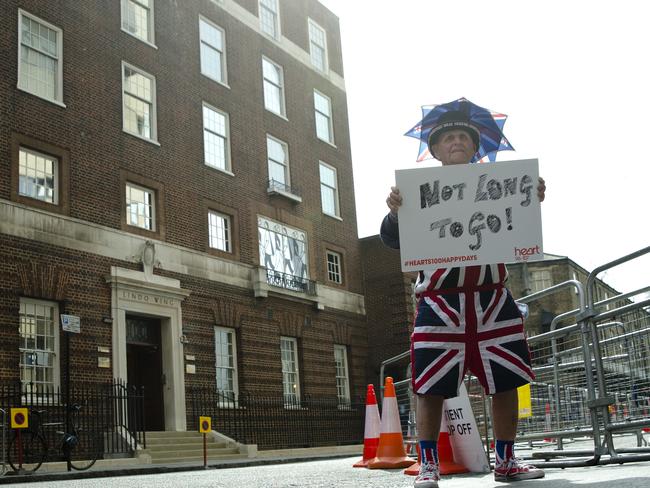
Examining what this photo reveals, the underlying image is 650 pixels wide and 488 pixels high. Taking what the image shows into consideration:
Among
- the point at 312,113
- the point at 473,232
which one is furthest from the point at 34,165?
the point at 473,232

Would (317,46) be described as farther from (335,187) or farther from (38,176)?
(38,176)

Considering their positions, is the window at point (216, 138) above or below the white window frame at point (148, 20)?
below

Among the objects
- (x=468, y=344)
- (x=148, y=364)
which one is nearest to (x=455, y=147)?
(x=468, y=344)

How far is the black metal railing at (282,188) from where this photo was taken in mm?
25778

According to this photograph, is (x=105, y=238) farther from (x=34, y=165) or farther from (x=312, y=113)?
(x=312, y=113)

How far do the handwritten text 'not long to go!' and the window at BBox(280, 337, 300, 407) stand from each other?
1987cm

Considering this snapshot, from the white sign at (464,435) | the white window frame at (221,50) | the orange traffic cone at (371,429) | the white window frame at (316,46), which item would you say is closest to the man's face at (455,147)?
the white sign at (464,435)

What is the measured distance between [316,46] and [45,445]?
66.7 feet

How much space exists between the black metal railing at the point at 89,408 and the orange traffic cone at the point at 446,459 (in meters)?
10.5

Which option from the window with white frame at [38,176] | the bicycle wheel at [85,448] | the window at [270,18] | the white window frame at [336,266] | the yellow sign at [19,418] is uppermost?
the window at [270,18]

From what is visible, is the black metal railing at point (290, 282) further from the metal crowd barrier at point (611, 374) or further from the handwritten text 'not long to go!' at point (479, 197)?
the handwritten text 'not long to go!' at point (479, 197)

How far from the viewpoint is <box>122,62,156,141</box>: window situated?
69.3 ft

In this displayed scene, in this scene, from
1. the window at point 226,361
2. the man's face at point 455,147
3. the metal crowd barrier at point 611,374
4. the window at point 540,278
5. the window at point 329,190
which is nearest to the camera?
the man's face at point 455,147

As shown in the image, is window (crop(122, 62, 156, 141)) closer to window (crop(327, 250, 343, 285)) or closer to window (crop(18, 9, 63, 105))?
window (crop(18, 9, 63, 105))
